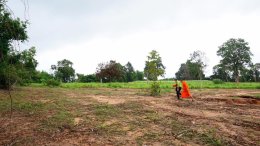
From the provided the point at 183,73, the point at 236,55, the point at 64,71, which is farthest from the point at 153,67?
the point at 183,73

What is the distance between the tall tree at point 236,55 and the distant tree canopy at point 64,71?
4603 centimetres

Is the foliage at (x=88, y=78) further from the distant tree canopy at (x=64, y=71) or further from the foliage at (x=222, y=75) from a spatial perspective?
the foliage at (x=222, y=75)

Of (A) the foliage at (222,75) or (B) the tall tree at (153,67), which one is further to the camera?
(A) the foliage at (222,75)

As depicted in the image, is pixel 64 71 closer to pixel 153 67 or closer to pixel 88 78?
pixel 88 78

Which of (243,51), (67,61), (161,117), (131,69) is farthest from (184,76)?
(161,117)

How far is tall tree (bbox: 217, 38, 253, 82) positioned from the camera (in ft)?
190

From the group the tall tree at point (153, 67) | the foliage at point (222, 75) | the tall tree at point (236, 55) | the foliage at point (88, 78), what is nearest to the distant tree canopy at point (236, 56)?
the tall tree at point (236, 55)

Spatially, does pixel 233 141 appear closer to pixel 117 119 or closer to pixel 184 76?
pixel 117 119

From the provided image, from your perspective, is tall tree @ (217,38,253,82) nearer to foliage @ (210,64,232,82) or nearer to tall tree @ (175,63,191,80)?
foliage @ (210,64,232,82)

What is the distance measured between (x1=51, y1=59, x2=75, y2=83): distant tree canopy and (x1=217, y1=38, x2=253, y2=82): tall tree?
46033 mm

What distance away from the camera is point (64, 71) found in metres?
75.7

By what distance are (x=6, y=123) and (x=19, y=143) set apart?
2304 millimetres

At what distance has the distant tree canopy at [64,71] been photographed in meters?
75.4

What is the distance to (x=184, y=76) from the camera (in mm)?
90062
